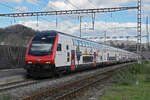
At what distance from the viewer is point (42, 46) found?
1808 cm

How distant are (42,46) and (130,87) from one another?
285 inches

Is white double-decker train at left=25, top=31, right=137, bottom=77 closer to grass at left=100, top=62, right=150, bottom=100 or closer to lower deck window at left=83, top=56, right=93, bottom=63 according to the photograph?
lower deck window at left=83, top=56, right=93, bottom=63

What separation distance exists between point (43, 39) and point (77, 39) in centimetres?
579

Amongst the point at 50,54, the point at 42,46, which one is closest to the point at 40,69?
the point at 50,54

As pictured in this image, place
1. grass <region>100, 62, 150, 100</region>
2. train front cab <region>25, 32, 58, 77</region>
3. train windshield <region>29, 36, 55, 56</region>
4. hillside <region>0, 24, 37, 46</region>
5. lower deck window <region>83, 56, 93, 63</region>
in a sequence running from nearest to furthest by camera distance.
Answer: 1. grass <region>100, 62, 150, 100</region>
2. train front cab <region>25, 32, 58, 77</region>
3. train windshield <region>29, 36, 55, 56</region>
4. lower deck window <region>83, 56, 93, 63</region>
5. hillside <region>0, 24, 37, 46</region>

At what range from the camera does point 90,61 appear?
2752 centimetres

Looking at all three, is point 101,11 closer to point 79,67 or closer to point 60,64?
point 79,67

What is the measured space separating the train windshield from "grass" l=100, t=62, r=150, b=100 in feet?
18.1

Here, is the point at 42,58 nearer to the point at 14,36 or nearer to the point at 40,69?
the point at 40,69

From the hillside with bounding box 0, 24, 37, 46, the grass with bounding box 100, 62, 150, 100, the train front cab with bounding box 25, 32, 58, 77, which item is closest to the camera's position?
the grass with bounding box 100, 62, 150, 100

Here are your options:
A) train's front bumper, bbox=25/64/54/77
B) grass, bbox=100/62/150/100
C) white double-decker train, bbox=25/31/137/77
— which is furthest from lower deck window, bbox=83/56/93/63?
train's front bumper, bbox=25/64/54/77

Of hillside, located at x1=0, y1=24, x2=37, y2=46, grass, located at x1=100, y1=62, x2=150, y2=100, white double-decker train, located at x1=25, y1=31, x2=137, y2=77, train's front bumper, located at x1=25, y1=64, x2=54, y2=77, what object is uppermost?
hillside, located at x1=0, y1=24, x2=37, y2=46

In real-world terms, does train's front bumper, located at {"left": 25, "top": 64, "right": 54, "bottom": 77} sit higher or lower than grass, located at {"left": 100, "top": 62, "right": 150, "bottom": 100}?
higher

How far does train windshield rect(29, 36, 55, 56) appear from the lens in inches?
702
